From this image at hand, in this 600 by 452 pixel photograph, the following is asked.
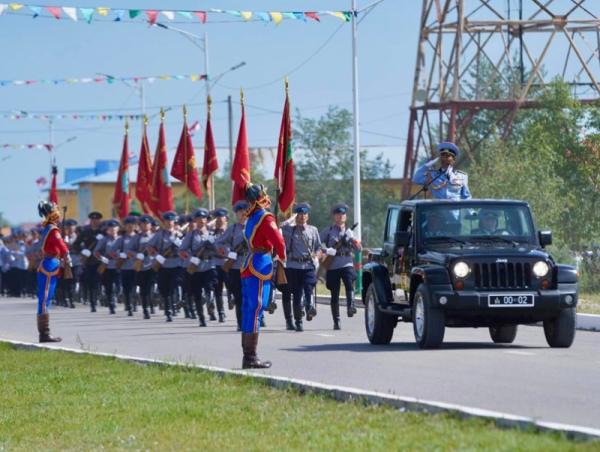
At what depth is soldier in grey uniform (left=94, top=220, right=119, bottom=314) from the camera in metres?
37.0

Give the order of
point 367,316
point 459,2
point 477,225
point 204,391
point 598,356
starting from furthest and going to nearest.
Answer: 1. point 459,2
2. point 367,316
3. point 477,225
4. point 598,356
5. point 204,391

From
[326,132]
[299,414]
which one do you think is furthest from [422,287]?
[326,132]

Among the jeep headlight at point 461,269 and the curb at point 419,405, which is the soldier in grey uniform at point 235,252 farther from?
the curb at point 419,405

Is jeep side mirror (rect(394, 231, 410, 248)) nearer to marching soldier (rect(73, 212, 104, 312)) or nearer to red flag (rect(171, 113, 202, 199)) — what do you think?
marching soldier (rect(73, 212, 104, 312))

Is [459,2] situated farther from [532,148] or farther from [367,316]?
[367,316]

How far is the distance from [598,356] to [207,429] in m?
7.29

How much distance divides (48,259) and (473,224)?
6.81 m

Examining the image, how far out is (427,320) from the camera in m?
20.0

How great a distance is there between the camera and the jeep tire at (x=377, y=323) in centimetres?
2192

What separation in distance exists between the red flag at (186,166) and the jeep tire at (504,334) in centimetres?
2332

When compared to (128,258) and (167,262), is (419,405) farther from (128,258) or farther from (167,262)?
(128,258)

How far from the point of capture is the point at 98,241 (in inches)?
1535

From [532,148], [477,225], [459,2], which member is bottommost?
[477,225]

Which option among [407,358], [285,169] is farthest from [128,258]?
[407,358]
